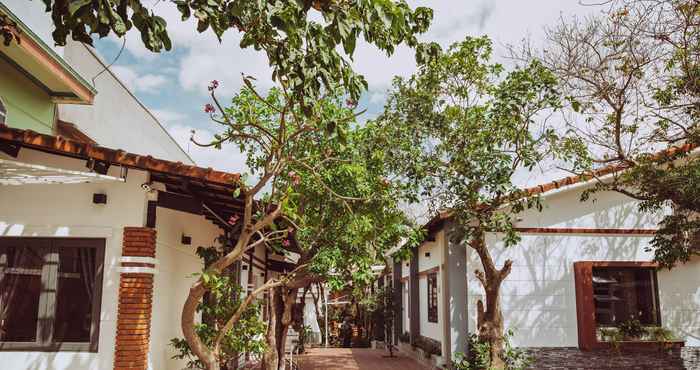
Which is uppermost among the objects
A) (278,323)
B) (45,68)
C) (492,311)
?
(45,68)

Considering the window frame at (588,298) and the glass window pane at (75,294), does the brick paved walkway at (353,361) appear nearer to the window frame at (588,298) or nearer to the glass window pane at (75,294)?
the window frame at (588,298)

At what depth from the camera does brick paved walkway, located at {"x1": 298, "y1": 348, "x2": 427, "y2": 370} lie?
15117 mm

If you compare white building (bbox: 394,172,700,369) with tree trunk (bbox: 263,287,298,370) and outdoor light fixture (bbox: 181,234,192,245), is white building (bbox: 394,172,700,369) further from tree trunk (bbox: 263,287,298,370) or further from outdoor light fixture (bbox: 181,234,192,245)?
outdoor light fixture (bbox: 181,234,192,245)

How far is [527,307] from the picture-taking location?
1145 cm

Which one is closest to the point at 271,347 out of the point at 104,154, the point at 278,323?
the point at 278,323

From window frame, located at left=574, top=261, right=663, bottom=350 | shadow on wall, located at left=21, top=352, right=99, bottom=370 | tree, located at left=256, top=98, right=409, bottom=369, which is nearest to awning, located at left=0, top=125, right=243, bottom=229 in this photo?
tree, located at left=256, top=98, right=409, bottom=369

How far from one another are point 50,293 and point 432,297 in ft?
33.8

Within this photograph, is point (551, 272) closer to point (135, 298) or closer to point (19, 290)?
point (135, 298)

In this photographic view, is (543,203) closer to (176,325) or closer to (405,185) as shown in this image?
(405,185)

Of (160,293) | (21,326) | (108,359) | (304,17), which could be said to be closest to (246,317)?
(160,293)

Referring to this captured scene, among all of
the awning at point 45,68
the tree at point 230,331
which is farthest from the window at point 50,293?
the awning at point 45,68

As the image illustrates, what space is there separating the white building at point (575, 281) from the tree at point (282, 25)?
7.87m

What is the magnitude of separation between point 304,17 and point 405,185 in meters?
6.98

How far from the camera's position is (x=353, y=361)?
16688 millimetres
